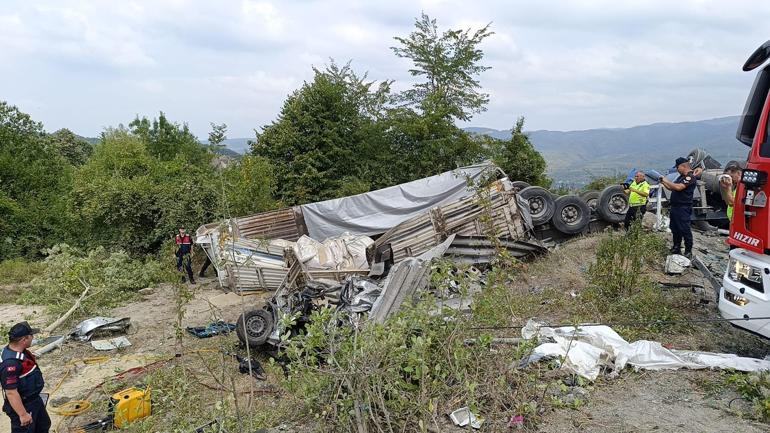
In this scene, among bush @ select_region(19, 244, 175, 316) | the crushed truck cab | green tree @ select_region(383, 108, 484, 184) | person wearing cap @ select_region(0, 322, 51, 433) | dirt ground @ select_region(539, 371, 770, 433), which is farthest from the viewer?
green tree @ select_region(383, 108, 484, 184)

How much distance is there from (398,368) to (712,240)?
7827 mm

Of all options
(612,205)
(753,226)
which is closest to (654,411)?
(753,226)

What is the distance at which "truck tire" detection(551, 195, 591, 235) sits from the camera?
33.4 feet

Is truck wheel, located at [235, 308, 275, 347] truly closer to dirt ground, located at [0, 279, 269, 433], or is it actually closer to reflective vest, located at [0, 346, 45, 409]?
dirt ground, located at [0, 279, 269, 433]

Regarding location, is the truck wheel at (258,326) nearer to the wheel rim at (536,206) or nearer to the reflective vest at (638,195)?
the wheel rim at (536,206)

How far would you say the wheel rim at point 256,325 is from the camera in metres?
7.31

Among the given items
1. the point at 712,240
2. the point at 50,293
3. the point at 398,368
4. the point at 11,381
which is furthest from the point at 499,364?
the point at 50,293

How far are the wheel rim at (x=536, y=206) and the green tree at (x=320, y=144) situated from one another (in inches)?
326

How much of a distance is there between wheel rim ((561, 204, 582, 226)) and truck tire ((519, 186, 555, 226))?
0.84 ft

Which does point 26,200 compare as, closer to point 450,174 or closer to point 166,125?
point 166,125

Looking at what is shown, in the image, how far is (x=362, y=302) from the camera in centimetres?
694

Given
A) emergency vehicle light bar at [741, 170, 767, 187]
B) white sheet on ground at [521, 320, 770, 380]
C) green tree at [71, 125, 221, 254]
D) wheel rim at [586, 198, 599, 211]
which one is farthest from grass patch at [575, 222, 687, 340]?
green tree at [71, 125, 221, 254]

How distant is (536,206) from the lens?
10422mm

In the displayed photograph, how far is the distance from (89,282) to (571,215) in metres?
11.5
